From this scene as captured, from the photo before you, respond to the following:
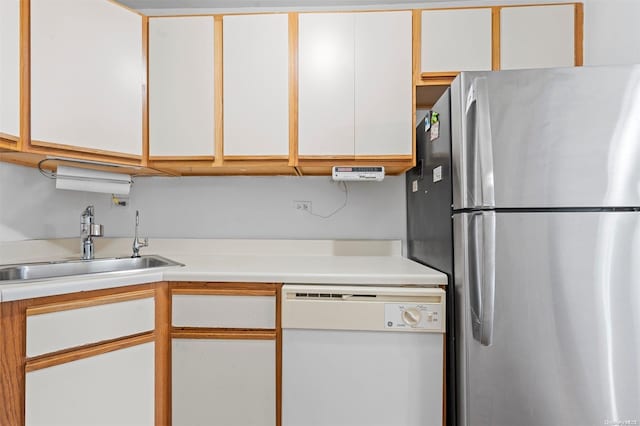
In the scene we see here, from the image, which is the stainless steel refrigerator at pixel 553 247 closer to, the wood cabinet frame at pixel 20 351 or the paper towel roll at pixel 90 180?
the wood cabinet frame at pixel 20 351

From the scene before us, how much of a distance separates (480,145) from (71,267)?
200cm

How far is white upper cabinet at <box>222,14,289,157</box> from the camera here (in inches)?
65.6

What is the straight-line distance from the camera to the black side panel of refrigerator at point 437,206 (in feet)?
4.26

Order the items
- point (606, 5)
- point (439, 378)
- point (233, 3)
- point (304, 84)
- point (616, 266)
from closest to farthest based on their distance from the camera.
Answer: point (616, 266)
point (439, 378)
point (606, 5)
point (304, 84)
point (233, 3)

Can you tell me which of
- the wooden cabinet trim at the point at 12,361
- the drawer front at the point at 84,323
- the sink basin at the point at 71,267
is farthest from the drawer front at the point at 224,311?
the wooden cabinet trim at the point at 12,361

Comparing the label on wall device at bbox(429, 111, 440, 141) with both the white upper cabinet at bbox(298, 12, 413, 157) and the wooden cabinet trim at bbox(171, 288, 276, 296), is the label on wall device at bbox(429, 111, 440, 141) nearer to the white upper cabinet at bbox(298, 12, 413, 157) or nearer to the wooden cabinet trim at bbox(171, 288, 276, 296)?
the white upper cabinet at bbox(298, 12, 413, 157)

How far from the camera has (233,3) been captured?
6.57 feet

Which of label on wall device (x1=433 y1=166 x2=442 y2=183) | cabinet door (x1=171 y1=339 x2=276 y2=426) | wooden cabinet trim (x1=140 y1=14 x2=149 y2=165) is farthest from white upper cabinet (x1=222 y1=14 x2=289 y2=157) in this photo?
cabinet door (x1=171 y1=339 x2=276 y2=426)

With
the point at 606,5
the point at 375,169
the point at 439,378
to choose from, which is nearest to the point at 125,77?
the point at 375,169

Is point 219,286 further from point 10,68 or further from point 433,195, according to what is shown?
point 10,68

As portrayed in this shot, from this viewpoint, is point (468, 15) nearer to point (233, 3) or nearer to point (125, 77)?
point (233, 3)

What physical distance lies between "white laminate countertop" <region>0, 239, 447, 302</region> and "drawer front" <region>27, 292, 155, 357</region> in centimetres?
8

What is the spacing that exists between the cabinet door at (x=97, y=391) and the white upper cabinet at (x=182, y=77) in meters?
1.07

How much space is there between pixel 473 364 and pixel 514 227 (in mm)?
516
